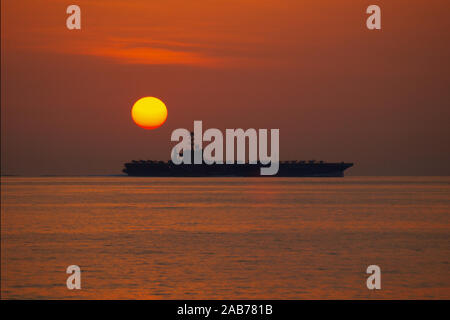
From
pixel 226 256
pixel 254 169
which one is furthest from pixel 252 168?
pixel 226 256

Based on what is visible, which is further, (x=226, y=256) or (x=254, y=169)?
(x=254, y=169)

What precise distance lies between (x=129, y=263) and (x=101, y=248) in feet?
16.5

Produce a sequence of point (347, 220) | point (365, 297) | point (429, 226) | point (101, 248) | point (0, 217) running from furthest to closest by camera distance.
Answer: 1. point (0, 217)
2. point (347, 220)
3. point (429, 226)
4. point (101, 248)
5. point (365, 297)

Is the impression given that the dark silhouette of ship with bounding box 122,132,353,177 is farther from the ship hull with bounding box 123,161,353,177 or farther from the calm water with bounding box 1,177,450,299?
the calm water with bounding box 1,177,450,299

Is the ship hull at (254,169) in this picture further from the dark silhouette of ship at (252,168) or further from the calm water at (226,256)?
the calm water at (226,256)

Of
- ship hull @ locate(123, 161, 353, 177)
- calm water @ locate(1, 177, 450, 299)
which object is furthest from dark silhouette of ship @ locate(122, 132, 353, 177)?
calm water @ locate(1, 177, 450, 299)

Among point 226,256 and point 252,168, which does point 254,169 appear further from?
point 226,256

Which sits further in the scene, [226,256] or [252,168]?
[252,168]

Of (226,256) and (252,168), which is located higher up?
(252,168)

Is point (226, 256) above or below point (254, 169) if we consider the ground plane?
below

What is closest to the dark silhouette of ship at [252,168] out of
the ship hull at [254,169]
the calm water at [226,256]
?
the ship hull at [254,169]
